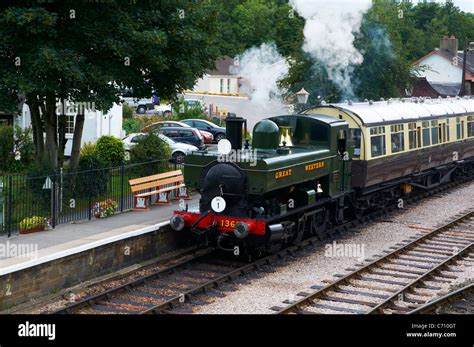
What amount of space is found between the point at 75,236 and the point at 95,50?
473 cm

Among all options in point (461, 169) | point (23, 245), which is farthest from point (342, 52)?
point (23, 245)

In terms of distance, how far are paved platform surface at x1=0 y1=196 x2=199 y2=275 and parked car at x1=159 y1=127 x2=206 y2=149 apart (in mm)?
15383

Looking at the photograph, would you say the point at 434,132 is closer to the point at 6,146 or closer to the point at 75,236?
the point at 75,236

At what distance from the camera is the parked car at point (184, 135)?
3306cm

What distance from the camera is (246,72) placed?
54469 mm

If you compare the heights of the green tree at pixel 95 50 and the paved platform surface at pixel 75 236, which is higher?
the green tree at pixel 95 50

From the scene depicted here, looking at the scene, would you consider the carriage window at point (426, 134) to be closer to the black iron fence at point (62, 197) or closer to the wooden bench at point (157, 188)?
the wooden bench at point (157, 188)

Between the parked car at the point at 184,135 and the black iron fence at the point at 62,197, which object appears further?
the parked car at the point at 184,135

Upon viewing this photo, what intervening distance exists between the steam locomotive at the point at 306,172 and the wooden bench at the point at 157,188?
2.30 m

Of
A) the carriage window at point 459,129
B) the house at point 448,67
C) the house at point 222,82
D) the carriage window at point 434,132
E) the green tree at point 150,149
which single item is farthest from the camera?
the house at point 222,82

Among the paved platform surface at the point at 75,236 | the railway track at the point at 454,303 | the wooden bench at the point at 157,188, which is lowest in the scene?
the railway track at the point at 454,303

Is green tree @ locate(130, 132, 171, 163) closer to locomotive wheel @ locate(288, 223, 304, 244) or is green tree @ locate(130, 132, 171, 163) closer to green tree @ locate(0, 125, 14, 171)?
green tree @ locate(0, 125, 14, 171)

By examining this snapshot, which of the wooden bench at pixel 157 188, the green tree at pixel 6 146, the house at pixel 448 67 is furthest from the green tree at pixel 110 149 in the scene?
the house at pixel 448 67

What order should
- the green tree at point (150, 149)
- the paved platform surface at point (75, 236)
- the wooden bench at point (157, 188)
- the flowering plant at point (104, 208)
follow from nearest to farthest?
1. the paved platform surface at point (75, 236)
2. the flowering plant at point (104, 208)
3. the wooden bench at point (157, 188)
4. the green tree at point (150, 149)
